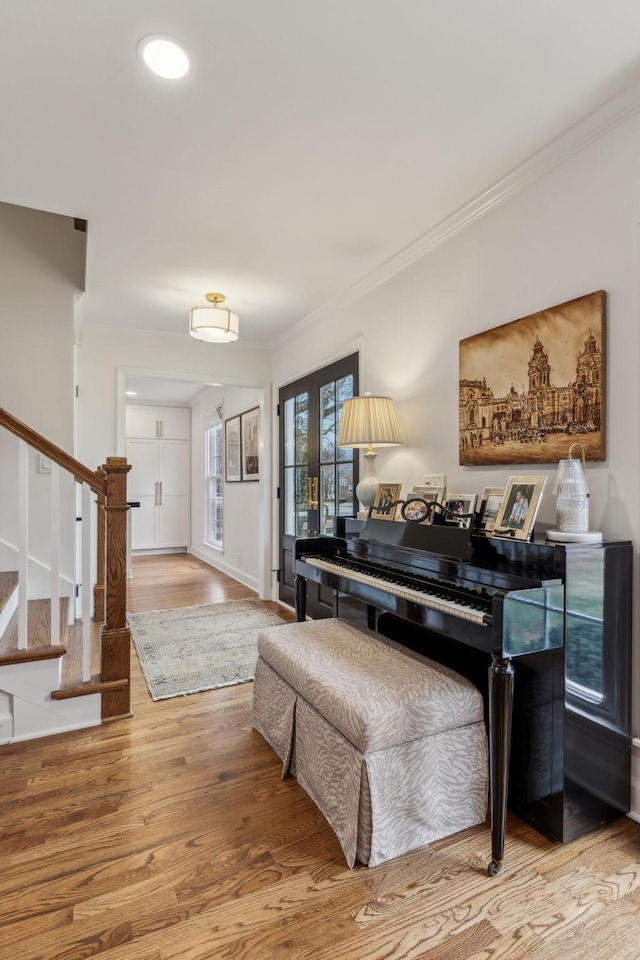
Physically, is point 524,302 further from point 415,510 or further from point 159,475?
point 159,475

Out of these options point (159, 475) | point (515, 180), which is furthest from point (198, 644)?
point (159, 475)

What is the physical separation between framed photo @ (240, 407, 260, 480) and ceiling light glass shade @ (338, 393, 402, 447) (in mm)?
2508

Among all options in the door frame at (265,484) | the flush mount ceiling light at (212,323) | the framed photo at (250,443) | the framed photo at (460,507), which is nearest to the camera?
the framed photo at (460,507)

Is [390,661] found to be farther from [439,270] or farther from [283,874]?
[439,270]

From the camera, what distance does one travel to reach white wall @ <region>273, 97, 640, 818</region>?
1693 mm

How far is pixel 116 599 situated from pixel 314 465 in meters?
1.93

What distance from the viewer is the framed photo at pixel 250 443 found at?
5.20 meters

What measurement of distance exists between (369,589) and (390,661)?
12.8 inches

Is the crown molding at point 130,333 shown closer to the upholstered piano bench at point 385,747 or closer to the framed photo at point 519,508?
the framed photo at point 519,508

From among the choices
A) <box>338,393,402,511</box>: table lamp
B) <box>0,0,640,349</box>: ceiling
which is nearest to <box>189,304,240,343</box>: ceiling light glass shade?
<box>0,0,640,349</box>: ceiling

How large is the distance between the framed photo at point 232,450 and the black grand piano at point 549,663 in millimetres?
4253

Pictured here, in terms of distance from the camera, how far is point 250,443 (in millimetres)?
5434

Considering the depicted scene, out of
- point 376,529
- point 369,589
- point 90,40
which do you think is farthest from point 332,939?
point 90,40

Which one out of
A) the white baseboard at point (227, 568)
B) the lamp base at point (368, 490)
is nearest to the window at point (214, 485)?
the white baseboard at point (227, 568)
